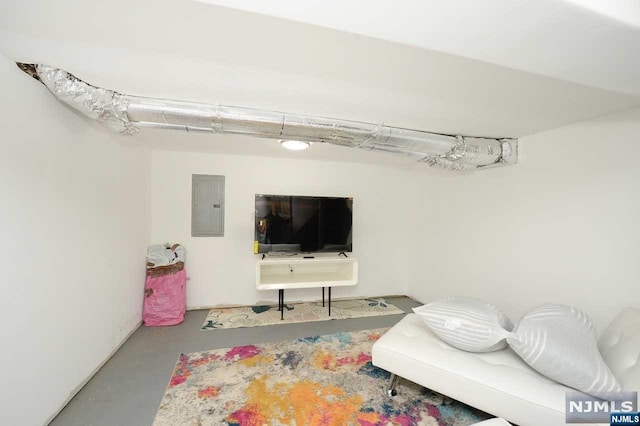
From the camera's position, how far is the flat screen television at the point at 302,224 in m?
3.00

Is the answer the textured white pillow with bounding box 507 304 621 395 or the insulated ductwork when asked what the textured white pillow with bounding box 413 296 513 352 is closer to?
the textured white pillow with bounding box 507 304 621 395

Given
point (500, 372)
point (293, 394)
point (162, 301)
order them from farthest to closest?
point (162, 301), point (293, 394), point (500, 372)

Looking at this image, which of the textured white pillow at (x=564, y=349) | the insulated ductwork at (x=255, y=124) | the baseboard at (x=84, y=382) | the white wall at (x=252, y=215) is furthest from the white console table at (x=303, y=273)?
the textured white pillow at (x=564, y=349)

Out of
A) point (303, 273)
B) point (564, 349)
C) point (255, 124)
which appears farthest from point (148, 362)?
point (564, 349)

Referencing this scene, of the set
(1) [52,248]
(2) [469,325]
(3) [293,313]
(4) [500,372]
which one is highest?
(1) [52,248]

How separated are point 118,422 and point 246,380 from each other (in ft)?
2.48

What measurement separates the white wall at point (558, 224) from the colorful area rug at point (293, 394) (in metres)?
1.29

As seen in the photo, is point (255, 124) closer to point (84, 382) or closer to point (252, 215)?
point (252, 215)

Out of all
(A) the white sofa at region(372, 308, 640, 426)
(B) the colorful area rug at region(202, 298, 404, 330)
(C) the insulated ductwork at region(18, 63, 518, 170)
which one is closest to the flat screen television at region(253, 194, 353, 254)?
(B) the colorful area rug at region(202, 298, 404, 330)

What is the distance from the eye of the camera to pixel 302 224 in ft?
10.2

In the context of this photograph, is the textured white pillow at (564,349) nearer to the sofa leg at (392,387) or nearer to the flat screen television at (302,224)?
the sofa leg at (392,387)

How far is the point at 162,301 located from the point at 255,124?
7.65 feet

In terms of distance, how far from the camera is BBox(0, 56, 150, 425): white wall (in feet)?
3.92

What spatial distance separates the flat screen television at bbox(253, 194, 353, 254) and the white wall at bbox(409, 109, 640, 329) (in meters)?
1.46
